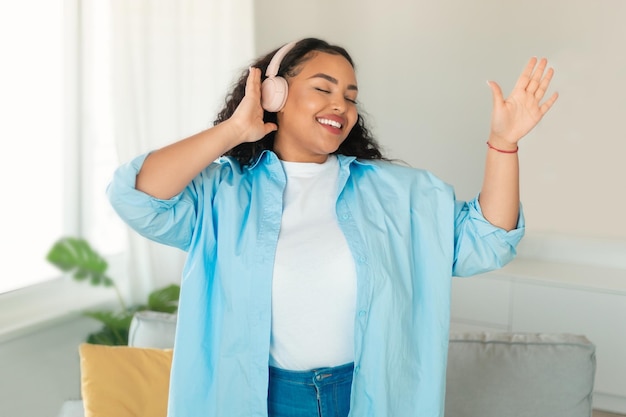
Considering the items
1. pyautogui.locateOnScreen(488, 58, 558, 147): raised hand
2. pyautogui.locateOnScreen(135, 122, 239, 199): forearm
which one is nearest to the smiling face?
pyautogui.locateOnScreen(135, 122, 239, 199): forearm

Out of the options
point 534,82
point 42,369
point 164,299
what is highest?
point 534,82

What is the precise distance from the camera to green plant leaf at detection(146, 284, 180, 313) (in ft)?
10.0

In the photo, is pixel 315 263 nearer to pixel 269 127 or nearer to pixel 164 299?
pixel 269 127

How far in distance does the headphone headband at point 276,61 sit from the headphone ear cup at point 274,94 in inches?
1.2

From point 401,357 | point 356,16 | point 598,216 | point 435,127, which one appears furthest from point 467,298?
point 401,357

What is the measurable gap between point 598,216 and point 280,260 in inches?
97.4

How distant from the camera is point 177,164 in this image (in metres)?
1.36

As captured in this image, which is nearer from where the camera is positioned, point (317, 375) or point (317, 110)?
point (317, 375)

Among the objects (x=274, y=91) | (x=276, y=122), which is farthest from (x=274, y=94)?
(x=276, y=122)

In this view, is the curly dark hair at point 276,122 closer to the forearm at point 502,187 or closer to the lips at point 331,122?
the lips at point 331,122

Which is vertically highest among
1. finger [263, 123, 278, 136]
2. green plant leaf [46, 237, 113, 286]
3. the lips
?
the lips

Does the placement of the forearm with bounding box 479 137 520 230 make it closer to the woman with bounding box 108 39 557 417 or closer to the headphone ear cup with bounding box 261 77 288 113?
the woman with bounding box 108 39 557 417

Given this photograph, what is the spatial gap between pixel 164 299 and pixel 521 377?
1.72 metres

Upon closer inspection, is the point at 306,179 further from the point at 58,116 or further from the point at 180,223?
the point at 58,116
